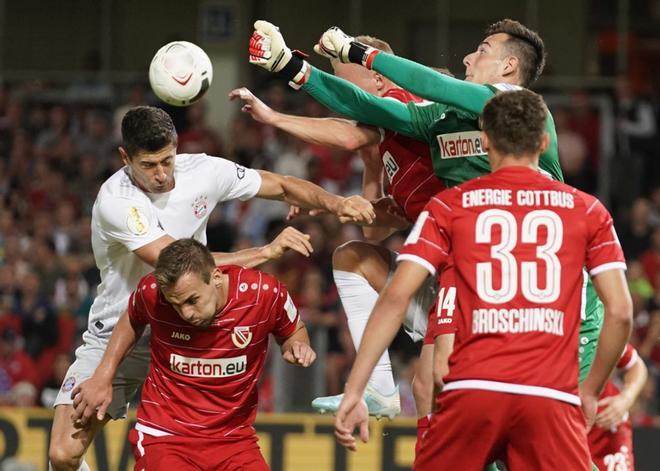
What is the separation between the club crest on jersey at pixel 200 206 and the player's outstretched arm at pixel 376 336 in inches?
84.3

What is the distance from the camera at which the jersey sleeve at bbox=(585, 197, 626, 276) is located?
5051mm

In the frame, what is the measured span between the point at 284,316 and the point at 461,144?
52.1 inches

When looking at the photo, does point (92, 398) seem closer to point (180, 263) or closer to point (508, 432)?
point (180, 263)

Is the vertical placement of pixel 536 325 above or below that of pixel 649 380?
above

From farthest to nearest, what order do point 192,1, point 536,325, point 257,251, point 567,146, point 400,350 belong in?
point 192,1 → point 567,146 → point 400,350 → point 257,251 → point 536,325

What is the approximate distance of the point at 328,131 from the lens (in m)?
6.85

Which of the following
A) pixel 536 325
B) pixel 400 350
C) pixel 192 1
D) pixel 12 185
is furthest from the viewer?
pixel 192 1

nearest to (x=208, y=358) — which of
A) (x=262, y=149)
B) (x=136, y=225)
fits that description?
(x=136, y=225)

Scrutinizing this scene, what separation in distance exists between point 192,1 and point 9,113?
9.36ft

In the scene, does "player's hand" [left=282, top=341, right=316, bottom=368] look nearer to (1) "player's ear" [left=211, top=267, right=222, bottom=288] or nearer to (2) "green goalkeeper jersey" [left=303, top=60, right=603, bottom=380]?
(1) "player's ear" [left=211, top=267, right=222, bottom=288]

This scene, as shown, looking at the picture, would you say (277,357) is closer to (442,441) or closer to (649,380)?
(649,380)

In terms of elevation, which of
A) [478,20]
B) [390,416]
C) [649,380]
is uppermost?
[478,20]

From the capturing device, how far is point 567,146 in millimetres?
14070

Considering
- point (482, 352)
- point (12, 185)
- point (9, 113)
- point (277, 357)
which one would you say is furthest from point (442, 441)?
point (9, 113)
